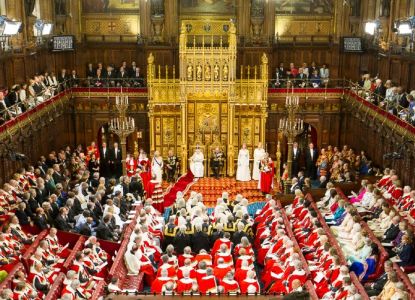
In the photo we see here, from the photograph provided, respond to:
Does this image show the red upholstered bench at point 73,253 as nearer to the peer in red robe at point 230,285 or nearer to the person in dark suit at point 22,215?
the person in dark suit at point 22,215

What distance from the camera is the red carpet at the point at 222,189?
24.5 metres

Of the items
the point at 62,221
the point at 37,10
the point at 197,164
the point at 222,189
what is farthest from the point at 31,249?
the point at 37,10

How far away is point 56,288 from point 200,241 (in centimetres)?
539

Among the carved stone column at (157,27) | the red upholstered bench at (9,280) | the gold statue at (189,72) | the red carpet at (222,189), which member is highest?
the carved stone column at (157,27)

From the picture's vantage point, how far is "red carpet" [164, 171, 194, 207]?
2408cm

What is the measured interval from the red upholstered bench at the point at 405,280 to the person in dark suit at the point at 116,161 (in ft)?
50.0

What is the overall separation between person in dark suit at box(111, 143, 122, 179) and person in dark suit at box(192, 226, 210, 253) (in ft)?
31.6

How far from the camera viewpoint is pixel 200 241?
18.5 m

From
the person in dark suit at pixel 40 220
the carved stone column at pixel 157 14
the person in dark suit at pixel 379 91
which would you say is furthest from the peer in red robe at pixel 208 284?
the carved stone column at pixel 157 14

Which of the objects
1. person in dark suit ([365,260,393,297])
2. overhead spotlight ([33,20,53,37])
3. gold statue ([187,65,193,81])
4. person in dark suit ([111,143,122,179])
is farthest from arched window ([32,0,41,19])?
person in dark suit ([365,260,393,297])

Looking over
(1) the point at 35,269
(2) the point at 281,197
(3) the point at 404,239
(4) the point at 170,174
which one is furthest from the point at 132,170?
(3) the point at 404,239

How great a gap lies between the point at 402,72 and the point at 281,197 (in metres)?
7.51

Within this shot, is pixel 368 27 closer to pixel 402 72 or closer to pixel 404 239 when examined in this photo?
pixel 402 72

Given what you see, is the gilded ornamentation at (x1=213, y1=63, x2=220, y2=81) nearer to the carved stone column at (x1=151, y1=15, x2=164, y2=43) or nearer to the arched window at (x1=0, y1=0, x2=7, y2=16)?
the carved stone column at (x1=151, y1=15, x2=164, y2=43)
